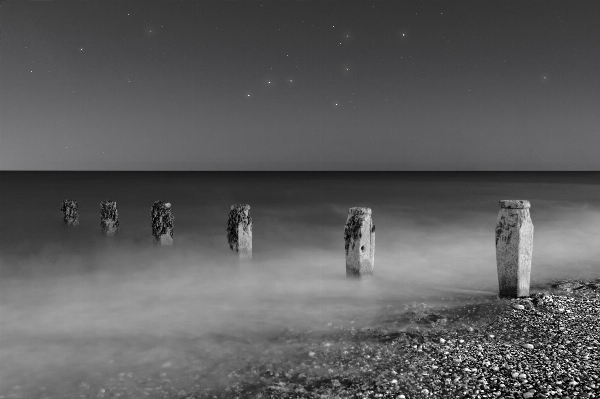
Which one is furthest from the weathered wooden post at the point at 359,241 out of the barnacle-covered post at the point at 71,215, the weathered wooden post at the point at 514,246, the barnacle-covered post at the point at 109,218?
the barnacle-covered post at the point at 71,215

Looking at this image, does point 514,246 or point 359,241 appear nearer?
point 514,246

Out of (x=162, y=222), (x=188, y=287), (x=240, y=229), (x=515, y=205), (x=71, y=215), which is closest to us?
(x=515, y=205)

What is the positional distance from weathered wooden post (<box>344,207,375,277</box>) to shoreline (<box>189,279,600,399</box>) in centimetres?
158

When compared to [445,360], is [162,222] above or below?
above

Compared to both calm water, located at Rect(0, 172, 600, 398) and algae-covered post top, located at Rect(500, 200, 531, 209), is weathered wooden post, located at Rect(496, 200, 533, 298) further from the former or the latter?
calm water, located at Rect(0, 172, 600, 398)

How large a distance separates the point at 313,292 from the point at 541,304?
3.21 meters

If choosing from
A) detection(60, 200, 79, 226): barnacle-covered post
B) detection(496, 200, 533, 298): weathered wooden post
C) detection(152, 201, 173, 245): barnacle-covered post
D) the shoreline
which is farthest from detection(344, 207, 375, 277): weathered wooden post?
detection(60, 200, 79, 226): barnacle-covered post

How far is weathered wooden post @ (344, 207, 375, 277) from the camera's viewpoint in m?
7.30

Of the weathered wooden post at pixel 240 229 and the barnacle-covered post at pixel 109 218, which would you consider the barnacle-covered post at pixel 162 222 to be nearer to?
the weathered wooden post at pixel 240 229

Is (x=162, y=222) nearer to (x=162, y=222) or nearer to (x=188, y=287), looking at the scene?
(x=162, y=222)

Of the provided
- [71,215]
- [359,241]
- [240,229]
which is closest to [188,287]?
[240,229]

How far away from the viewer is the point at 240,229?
993 centimetres

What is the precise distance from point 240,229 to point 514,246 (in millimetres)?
5344

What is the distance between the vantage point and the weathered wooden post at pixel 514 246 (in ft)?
20.5
